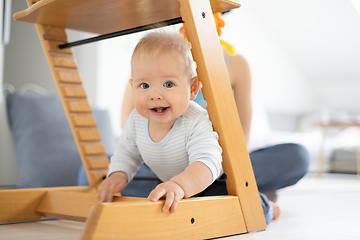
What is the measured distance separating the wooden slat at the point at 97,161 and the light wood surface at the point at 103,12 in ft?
1.22

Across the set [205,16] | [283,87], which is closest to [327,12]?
[283,87]

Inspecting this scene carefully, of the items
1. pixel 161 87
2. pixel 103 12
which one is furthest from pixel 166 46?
pixel 103 12

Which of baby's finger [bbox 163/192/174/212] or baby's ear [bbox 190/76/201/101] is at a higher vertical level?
baby's ear [bbox 190/76/201/101]

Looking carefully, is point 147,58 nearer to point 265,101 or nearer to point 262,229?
point 262,229

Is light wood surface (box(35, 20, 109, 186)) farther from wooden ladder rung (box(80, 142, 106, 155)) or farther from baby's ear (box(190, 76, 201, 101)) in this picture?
baby's ear (box(190, 76, 201, 101))

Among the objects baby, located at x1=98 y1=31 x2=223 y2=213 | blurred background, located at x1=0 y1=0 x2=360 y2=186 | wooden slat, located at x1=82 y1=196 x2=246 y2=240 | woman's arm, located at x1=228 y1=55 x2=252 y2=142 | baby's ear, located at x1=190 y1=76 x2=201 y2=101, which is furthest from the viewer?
blurred background, located at x1=0 y1=0 x2=360 y2=186

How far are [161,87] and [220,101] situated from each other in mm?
124

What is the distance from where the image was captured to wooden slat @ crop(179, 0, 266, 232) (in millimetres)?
698

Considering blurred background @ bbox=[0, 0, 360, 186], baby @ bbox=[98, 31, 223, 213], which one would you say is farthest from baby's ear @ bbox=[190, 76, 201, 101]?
blurred background @ bbox=[0, 0, 360, 186]

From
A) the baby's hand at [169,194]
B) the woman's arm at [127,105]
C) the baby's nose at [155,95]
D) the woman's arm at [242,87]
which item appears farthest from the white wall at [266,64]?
the baby's hand at [169,194]

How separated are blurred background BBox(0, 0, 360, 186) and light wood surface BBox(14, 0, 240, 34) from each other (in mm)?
1335

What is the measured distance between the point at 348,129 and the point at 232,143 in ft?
11.4

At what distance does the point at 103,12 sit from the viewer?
32.6 inches

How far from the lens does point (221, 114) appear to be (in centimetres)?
72
